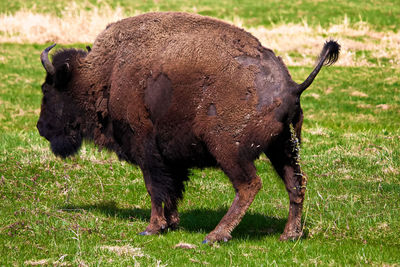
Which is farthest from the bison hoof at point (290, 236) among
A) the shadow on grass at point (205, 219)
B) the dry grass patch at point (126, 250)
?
the dry grass patch at point (126, 250)

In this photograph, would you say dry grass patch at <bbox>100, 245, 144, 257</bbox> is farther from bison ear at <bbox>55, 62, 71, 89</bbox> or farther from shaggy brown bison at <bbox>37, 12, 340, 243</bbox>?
bison ear at <bbox>55, 62, 71, 89</bbox>

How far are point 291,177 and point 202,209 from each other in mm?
1810

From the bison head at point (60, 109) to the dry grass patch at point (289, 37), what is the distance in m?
14.3

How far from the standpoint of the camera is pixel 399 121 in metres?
14.8

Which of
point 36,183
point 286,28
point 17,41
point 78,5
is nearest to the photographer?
point 36,183

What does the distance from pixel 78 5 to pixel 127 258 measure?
32.2m

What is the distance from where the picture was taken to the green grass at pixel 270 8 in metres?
32.2

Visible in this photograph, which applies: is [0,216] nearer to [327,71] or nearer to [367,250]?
[367,250]

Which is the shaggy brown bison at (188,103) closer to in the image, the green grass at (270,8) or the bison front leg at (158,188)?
the bison front leg at (158,188)

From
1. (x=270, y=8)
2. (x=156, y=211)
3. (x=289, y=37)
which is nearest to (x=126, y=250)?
(x=156, y=211)

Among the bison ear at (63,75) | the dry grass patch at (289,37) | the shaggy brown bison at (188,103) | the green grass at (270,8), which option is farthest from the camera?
the green grass at (270,8)

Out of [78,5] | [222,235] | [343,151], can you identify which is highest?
[222,235]

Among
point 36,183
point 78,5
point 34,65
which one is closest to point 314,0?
point 78,5

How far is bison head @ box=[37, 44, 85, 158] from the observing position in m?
7.61
